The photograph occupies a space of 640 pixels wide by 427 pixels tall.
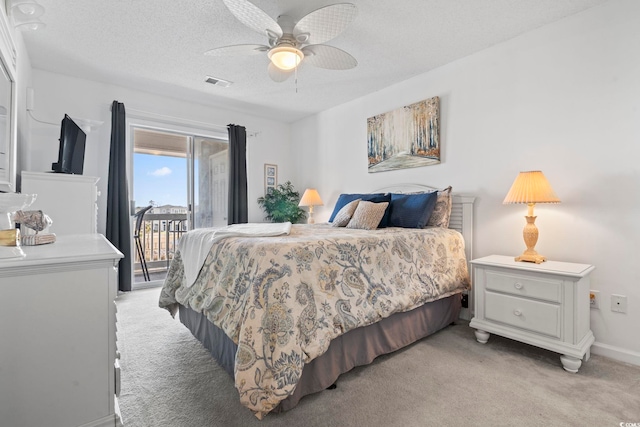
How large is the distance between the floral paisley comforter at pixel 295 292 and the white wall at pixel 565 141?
3.15 feet

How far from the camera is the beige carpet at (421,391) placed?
1.44 m

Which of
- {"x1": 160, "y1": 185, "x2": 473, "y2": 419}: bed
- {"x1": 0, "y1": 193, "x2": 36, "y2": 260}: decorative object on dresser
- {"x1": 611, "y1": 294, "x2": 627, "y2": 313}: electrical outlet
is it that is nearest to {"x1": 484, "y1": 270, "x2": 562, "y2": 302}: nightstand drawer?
{"x1": 160, "y1": 185, "x2": 473, "y2": 419}: bed

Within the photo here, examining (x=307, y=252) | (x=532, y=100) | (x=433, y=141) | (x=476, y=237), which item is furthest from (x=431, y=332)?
(x=532, y=100)

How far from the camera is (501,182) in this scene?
8.83 feet

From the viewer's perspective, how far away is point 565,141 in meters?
2.33

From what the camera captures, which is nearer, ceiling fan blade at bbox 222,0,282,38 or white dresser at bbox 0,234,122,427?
white dresser at bbox 0,234,122,427

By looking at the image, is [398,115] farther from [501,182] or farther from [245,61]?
[245,61]

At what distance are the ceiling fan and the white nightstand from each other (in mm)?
1974

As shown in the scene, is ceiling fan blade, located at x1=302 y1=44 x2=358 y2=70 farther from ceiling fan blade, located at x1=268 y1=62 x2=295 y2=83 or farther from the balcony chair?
the balcony chair

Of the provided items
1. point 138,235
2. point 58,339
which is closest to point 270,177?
point 138,235

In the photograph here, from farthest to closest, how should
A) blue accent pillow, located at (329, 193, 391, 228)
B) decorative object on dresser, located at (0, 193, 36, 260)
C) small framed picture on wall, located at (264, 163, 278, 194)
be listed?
small framed picture on wall, located at (264, 163, 278, 194) → blue accent pillow, located at (329, 193, 391, 228) → decorative object on dresser, located at (0, 193, 36, 260)

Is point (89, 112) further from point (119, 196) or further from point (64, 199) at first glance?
point (64, 199)

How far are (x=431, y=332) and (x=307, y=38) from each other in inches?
96.0

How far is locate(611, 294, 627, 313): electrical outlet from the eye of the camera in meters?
2.06
